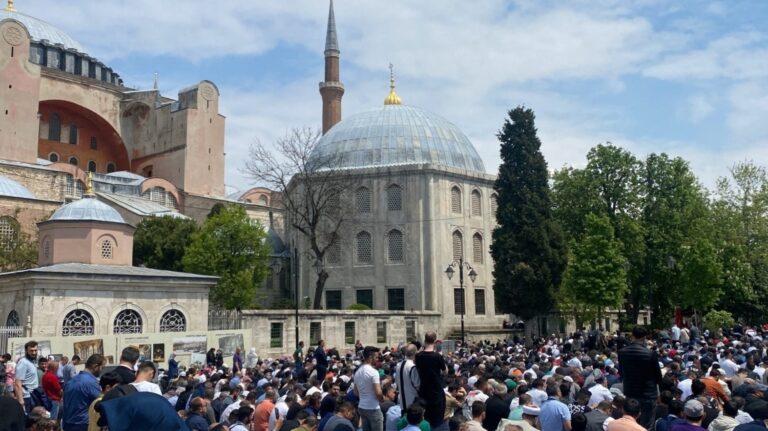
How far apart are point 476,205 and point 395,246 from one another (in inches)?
222

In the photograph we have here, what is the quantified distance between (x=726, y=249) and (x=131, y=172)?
40842 mm

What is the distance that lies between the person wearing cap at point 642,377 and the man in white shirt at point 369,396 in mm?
2973

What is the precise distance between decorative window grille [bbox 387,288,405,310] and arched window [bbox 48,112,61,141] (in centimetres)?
2768

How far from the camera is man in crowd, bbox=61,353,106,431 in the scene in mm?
7699

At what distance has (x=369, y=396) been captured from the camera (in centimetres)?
923

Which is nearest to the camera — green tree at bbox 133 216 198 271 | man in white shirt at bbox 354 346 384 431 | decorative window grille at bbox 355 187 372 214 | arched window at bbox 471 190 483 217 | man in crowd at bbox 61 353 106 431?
man in crowd at bbox 61 353 106 431

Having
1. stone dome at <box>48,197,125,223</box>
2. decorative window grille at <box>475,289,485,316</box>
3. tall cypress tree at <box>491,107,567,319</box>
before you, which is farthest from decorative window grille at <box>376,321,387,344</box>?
stone dome at <box>48,197,125,223</box>

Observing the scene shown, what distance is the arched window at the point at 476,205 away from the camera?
4312 cm

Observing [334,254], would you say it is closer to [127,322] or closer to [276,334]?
[276,334]

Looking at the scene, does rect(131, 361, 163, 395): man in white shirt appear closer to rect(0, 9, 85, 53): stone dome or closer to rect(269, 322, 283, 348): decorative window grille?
rect(269, 322, 283, 348): decorative window grille

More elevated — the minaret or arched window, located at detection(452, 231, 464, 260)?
the minaret

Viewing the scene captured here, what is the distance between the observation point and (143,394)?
4828mm

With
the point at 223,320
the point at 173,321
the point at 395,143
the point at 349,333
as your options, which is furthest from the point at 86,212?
the point at 395,143

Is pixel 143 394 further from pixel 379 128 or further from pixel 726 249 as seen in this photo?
pixel 379 128
